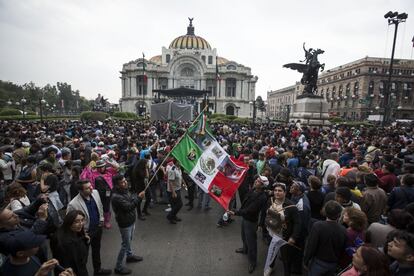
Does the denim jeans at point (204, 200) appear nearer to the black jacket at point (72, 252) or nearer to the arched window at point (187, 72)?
the black jacket at point (72, 252)

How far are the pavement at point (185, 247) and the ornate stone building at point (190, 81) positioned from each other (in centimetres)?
6204

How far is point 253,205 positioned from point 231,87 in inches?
2772

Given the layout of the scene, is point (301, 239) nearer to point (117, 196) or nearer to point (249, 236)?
point (249, 236)

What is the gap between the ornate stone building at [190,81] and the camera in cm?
6944

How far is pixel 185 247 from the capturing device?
5.67 m

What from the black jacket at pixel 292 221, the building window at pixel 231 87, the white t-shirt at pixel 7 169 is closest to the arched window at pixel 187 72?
the building window at pixel 231 87

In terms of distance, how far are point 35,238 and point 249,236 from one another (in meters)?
3.54

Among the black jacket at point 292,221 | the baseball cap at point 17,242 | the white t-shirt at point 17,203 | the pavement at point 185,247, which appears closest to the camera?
the baseball cap at point 17,242

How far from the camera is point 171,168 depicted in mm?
7004

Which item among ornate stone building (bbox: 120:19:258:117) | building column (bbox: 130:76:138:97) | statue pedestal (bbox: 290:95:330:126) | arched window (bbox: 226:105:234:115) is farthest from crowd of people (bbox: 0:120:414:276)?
arched window (bbox: 226:105:234:115)

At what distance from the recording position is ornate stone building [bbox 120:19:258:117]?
69.4 m

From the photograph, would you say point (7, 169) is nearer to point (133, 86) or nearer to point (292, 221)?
point (292, 221)

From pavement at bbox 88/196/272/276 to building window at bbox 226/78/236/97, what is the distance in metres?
67.6

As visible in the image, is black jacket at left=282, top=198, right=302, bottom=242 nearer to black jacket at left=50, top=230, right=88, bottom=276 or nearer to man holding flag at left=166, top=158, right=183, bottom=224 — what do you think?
black jacket at left=50, top=230, right=88, bottom=276
